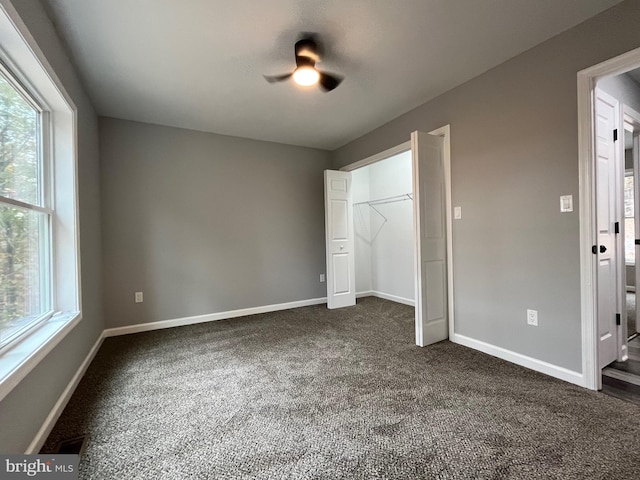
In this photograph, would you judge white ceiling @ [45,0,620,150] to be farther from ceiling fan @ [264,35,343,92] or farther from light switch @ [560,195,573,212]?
light switch @ [560,195,573,212]

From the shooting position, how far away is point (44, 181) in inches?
83.6

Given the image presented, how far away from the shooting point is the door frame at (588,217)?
1991 mm

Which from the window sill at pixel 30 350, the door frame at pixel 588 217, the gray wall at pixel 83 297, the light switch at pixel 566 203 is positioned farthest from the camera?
the light switch at pixel 566 203

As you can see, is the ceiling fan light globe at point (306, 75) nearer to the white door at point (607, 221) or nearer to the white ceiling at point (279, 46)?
the white ceiling at point (279, 46)

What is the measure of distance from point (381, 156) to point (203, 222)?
256cm

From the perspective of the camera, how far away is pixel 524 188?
7.78 feet

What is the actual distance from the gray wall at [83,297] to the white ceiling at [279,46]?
175 millimetres

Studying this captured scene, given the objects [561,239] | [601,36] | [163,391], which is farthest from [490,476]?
[601,36]

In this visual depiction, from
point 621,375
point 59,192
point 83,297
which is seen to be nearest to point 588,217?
point 621,375

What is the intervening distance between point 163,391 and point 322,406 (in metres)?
1.18

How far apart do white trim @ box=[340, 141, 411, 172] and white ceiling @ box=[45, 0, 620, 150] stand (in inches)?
17.4

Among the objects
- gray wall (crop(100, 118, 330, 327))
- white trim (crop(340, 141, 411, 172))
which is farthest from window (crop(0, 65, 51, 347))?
white trim (crop(340, 141, 411, 172))

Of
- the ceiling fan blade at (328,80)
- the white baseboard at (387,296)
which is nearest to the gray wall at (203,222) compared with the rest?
the white baseboard at (387,296)

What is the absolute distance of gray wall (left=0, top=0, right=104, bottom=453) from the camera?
136cm
